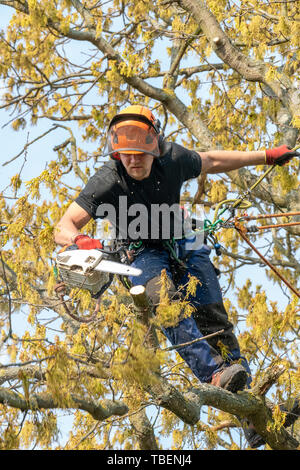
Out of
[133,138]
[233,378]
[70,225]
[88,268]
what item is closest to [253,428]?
[233,378]

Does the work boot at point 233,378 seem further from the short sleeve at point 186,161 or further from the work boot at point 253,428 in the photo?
the short sleeve at point 186,161

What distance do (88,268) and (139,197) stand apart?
812mm

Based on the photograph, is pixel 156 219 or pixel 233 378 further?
pixel 156 219

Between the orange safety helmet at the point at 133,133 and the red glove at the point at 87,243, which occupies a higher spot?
the orange safety helmet at the point at 133,133

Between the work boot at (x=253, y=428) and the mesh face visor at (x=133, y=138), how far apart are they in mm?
1760

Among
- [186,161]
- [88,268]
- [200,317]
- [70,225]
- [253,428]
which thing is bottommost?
[253,428]

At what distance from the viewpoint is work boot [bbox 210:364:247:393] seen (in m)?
3.89

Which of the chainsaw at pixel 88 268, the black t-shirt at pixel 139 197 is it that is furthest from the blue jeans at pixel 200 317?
the chainsaw at pixel 88 268

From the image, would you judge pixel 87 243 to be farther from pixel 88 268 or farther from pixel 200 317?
pixel 200 317

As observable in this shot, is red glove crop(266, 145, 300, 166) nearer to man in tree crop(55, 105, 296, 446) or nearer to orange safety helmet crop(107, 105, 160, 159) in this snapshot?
man in tree crop(55, 105, 296, 446)

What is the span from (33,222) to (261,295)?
1783 mm

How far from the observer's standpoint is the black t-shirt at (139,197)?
424 centimetres

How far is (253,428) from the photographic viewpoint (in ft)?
14.3

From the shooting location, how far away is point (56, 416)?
292 centimetres
